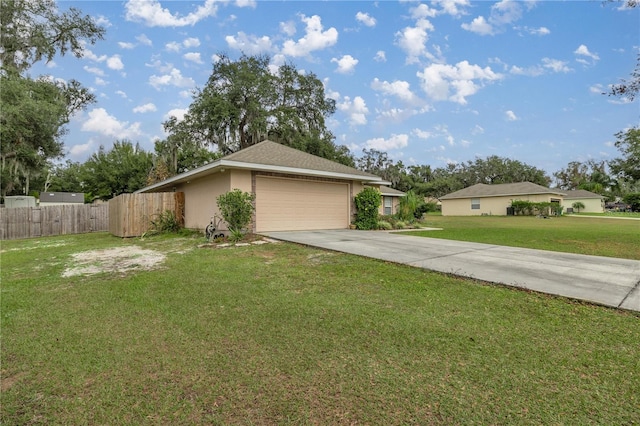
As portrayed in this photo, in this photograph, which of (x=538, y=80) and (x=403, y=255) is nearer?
(x=403, y=255)

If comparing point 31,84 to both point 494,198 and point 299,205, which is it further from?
point 494,198

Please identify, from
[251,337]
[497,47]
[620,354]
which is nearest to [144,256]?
[251,337]

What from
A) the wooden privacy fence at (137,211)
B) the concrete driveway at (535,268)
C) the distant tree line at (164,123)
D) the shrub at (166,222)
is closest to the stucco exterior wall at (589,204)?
the distant tree line at (164,123)

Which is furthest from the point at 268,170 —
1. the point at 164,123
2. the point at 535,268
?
the point at 164,123

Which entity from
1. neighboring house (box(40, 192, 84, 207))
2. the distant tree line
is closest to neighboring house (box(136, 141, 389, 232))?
the distant tree line

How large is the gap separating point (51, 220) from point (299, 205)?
13.1 m

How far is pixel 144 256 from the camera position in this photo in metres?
7.06

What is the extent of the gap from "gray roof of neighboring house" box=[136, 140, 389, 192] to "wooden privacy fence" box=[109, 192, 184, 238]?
1081 millimetres

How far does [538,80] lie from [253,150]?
13.6 meters

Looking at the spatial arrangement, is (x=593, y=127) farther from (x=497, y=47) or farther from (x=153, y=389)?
(x=153, y=389)

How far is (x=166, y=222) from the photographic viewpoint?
12805mm

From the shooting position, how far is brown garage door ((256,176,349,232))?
1102cm

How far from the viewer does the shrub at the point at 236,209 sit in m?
9.27

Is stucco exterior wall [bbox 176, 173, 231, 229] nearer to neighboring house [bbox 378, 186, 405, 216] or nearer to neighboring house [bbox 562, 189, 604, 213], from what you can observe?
neighboring house [bbox 378, 186, 405, 216]
